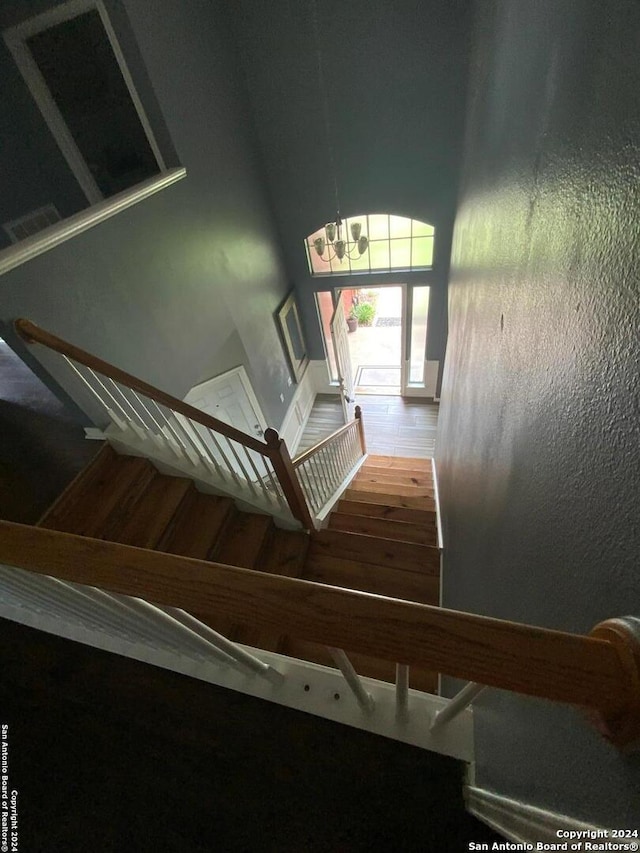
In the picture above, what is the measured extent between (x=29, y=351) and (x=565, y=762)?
8.00 feet

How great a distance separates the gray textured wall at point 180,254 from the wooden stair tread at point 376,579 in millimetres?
1925

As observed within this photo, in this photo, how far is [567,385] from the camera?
0.58m

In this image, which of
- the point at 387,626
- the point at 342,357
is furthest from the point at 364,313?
the point at 387,626

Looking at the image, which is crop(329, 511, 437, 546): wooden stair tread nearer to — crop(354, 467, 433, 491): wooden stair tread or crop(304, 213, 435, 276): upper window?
crop(354, 467, 433, 491): wooden stair tread

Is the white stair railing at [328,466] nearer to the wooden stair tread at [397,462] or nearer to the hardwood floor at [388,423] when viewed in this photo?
the wooden stair tread at [397,462]

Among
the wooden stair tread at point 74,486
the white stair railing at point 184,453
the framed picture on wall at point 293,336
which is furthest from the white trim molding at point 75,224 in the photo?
the framed picture on wall at point 293,336

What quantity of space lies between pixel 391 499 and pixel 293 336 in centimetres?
315

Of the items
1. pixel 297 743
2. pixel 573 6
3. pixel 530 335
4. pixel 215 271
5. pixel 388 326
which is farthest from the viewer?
pixel 388 326

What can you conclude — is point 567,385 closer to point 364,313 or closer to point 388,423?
point 388,423

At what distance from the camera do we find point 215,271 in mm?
3490

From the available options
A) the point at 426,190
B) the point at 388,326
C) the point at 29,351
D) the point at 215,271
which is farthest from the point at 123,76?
the point at 388,326

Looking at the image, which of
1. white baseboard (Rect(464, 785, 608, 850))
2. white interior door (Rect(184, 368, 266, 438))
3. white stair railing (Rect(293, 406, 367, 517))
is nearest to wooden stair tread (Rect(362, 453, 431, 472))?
white stair railing (Rect(293, 406, 367, 517))

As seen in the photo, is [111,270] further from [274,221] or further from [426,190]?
[426,190]

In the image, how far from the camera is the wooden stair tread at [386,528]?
2.74 metres
